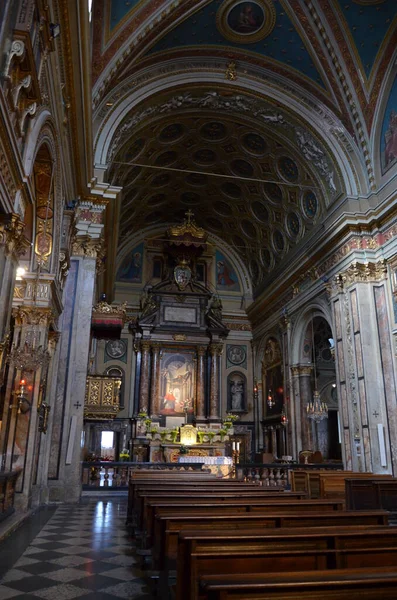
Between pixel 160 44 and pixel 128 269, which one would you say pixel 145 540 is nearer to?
pixel 160 44

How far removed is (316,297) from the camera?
16500 mm

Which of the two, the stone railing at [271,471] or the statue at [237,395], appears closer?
the stone railing at [271,471]

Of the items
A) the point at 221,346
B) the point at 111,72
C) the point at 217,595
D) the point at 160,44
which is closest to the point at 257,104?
the point at 160,44

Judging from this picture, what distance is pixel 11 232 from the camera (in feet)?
17.2

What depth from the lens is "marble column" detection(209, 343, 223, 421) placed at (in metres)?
20.7

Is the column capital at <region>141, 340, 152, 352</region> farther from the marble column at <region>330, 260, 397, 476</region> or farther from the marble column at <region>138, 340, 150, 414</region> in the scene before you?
the marble column at <region>330, 260, 397, 476</region>

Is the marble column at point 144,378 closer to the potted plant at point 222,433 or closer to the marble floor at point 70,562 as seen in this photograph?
the potted plant at point 222,433

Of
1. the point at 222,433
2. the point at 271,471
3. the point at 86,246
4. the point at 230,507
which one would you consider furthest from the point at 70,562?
the point at 222,433

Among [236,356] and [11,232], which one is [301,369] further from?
[11,232]

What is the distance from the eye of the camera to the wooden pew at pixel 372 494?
8.25m

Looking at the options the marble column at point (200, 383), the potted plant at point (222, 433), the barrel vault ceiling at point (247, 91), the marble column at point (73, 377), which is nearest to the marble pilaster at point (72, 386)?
the marble column at point (73, 377)

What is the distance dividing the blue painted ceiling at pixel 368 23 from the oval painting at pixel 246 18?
6.88 ft

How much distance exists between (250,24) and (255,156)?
4877mm

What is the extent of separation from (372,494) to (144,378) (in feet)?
45.0
